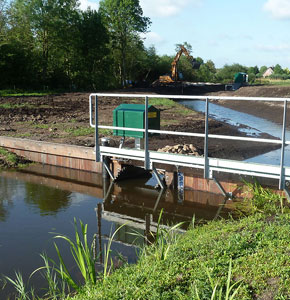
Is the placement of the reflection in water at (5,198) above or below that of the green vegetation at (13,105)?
below

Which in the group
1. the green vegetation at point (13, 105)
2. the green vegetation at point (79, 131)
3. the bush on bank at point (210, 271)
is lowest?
the green vegetation at point (79, 131)

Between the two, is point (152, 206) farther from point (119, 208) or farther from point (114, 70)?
point (114, 70)

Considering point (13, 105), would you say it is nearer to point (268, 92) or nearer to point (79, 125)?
point (79, 125)

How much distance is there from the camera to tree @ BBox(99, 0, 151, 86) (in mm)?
54062

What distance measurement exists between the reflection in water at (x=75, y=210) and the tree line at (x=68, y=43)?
97.3ft

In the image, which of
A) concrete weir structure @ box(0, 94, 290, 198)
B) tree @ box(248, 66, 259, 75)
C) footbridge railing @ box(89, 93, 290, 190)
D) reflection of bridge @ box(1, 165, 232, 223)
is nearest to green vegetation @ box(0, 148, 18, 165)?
reflection of bridge @ box(1, 165, 232, 223)

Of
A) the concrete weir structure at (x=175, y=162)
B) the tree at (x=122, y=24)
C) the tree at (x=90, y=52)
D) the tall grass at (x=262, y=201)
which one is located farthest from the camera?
the tree at (x=122, y=24)

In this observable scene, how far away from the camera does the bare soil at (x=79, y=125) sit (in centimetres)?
1462

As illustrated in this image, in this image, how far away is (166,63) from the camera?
68438 mm

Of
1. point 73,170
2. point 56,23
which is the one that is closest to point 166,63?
point 56,23

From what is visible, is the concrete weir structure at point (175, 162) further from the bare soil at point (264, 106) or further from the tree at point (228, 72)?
the tree at point (228, 72)

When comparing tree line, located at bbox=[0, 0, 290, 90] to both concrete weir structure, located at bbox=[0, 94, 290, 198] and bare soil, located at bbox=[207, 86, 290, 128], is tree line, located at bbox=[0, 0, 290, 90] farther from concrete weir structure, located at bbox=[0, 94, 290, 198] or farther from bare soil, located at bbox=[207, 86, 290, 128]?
concrete weir structure, located at bbox=[0, 94, 290, 198]

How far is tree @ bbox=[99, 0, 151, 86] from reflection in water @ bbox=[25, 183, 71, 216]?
44.6 metres

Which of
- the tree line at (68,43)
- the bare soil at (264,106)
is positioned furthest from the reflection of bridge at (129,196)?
the tree line at (68,43)
